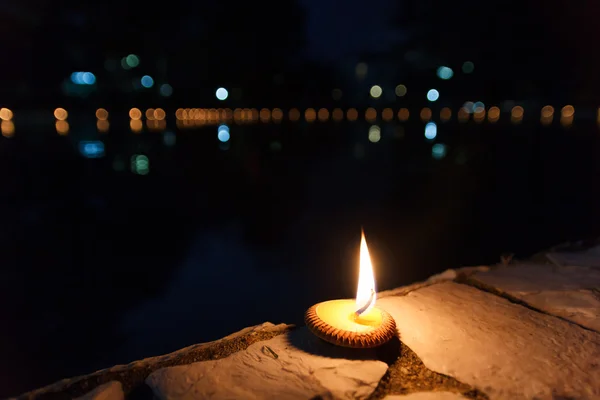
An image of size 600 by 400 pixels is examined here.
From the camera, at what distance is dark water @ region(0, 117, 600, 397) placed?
370 cm

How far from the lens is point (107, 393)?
1659 mm

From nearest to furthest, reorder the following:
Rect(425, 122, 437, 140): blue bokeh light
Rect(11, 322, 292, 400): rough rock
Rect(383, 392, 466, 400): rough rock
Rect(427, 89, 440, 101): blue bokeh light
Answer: Rect(383, 392, 466, 400): rough rock
Rect(11, 322, 292, 400): rough rock
Rect(425, 122, 437, 140): blue bokeh light
Rect(427, 89, 440, 101): blue bokeh light

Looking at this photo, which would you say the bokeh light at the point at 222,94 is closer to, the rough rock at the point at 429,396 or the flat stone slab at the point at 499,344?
the flat stone slab at the point at 499,344

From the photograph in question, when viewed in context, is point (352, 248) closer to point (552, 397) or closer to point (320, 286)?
point (320, 286)

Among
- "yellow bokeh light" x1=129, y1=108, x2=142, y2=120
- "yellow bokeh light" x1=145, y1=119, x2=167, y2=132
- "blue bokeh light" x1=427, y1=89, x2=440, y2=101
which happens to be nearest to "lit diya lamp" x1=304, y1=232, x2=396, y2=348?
"yellow bokeh light" x1=145, y1=119, x2=167, y2=132

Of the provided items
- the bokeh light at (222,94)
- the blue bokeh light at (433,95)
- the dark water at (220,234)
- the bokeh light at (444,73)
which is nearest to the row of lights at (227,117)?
the bokeh light at (222,94)

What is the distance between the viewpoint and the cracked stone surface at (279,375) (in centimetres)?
163

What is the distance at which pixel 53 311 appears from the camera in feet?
12.6

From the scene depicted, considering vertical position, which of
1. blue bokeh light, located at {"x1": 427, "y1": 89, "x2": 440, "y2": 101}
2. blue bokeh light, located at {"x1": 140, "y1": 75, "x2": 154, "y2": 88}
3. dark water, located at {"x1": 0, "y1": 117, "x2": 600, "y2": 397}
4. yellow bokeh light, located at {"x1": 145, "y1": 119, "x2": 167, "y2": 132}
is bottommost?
dark water, located at {"x1": 0, "y1": 117, "x2": 600, "y2": 397}

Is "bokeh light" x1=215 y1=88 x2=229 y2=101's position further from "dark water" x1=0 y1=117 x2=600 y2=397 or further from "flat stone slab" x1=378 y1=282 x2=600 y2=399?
"flat stone slab" x1=378 y1=282 x2=600 y2=399

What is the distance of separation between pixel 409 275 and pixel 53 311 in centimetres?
365

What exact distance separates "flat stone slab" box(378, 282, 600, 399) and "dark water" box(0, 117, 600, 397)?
5.98 ft

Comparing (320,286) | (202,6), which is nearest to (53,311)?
(320,286)

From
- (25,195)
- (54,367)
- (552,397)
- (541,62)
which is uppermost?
(541,62)
